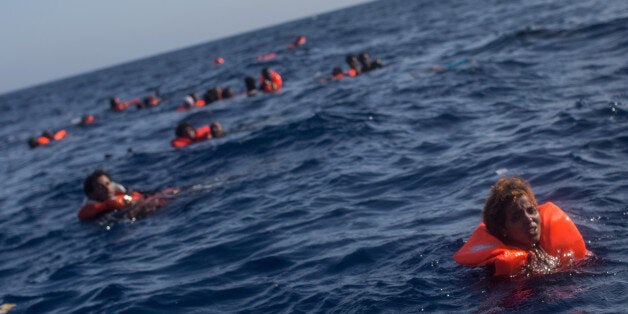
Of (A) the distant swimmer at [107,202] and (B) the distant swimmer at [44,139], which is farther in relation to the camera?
(B) the distant swimmer at [44,139]

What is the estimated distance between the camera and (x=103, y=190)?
12.0m

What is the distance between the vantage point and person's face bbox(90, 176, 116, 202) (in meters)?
12.0

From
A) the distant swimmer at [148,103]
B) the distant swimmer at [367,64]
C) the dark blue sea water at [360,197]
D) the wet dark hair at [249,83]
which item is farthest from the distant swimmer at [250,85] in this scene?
the distant swimmer at [148,103]

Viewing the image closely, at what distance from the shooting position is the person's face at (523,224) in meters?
6.00

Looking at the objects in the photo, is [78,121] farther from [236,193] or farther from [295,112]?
[236,193]

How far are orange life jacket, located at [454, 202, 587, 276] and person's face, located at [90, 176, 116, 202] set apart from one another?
24.9 feet

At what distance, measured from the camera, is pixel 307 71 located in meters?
29.6

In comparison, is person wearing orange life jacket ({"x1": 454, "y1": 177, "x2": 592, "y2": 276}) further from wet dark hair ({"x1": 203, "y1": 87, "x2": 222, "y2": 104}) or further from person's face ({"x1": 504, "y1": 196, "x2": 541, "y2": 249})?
wet dark hair ({"x1": 203, "y1": 87, "x2": 222, "y2": 104})

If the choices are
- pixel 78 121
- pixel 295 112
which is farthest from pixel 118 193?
pixel 78 121

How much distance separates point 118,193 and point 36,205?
4.33m

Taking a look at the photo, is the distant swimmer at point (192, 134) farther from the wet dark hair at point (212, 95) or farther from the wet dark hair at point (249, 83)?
the wet dark hair at point (212, 95)

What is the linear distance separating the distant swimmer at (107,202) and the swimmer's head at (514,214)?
24.3ft

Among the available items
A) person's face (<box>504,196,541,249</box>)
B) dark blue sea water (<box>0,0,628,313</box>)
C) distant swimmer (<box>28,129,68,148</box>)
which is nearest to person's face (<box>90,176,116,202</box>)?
dark blue sea water (<box>0,0,628,313</box>)

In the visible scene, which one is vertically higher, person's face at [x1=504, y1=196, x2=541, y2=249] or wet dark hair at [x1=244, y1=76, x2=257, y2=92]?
wet dark hair at [x1=244, y1=76, x2=257, y2=92]
